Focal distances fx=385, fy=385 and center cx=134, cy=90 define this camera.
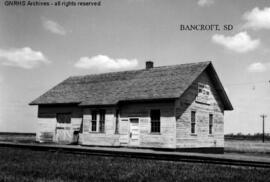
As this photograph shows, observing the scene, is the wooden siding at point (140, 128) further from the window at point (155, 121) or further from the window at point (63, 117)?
the window at point (63, 117)

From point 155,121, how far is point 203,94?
175 inches

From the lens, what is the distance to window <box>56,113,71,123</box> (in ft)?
96.2

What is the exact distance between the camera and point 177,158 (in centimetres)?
1628

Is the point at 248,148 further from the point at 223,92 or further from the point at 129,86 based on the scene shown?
the point at 129,86

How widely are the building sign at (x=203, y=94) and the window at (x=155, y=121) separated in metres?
3.28

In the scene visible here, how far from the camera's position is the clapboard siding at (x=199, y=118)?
23.8 m

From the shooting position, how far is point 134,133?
25.0 meters

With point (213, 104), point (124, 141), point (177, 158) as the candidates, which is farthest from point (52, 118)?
point (177, 158)

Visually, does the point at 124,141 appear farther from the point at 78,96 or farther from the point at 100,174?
the point at 100,174

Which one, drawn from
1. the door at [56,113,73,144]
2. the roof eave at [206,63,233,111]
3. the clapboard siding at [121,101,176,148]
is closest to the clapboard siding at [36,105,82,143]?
the door at [56,113,73,144]

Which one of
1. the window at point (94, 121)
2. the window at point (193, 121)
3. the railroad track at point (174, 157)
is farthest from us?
the window at point (94, 121)

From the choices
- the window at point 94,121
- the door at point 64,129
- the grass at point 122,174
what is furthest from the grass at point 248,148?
the grass at point 122,174

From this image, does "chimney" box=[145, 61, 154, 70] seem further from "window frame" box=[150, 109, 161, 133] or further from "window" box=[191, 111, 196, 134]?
"window frame" box=[150, 109, 161, 133]

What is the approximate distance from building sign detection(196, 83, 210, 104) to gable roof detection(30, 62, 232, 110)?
45.1 inches
